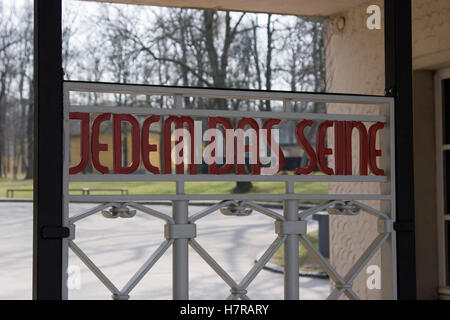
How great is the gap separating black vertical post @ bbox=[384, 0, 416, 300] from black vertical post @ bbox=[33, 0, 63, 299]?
1.44 metres

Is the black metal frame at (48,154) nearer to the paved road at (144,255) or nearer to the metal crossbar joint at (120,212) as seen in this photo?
the metal crossbar joint at (120,212)


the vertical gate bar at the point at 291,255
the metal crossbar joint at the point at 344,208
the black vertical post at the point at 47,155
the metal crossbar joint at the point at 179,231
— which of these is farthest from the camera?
the metal crossbar joint at the point at 344,208

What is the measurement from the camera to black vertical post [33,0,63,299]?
8.90 ft

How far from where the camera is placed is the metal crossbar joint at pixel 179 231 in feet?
9.64

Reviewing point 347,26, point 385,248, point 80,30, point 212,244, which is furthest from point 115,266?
point 80,30

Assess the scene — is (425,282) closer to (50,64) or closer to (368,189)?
(368,189)

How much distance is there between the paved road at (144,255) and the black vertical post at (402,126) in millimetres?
5768

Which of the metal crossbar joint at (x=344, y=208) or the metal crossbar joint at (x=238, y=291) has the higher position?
the metal crossbar joint at (x=344, y=208)

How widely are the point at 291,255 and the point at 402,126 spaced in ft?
2.50

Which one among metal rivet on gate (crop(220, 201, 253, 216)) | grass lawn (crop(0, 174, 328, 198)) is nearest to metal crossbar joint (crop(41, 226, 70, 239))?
metal rivet on gate (crop(220, 201, 253, 216))

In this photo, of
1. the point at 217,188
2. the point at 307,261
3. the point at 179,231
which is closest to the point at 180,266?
the point at 179,231

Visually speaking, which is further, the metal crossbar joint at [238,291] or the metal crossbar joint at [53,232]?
the metal crossbar joint at [238,291]

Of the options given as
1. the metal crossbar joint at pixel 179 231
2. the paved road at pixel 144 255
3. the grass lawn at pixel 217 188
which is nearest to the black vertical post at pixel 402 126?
the metal crossbar joint at pixel 179 231

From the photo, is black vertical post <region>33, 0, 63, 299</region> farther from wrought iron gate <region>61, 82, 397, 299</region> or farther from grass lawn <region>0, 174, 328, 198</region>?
grass lawn <region>0, 174, 328, 198</region>
